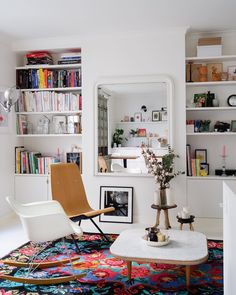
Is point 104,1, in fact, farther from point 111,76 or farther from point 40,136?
point 40,136

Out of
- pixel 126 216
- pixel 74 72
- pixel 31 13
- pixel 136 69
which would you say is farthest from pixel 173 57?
pixel 126 216

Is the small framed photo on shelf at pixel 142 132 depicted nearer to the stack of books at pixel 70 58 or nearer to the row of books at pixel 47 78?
the row of books at pixel 47 78

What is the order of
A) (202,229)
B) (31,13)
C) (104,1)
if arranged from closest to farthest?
(104,1) < (31,13) < (202,229)

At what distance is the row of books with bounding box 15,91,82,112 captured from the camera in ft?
16.4

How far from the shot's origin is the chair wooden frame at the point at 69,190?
3969 millimetres

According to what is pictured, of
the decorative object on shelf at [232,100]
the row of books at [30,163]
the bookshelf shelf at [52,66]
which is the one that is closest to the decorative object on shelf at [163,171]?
the decorative object on shelf at [232,100]

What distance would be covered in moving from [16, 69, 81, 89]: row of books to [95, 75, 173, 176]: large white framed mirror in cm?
49

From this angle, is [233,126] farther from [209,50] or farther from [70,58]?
[70,58]

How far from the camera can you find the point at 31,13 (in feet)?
12.8

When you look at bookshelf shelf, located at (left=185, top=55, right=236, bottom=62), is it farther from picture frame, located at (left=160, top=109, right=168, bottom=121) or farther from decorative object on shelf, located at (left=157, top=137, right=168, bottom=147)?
decorative object on shelf, located at (left=157, top=137, right=168, bottom=147)

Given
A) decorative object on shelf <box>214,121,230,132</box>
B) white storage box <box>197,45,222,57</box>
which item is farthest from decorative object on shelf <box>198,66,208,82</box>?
decorative object on shelf <box>214,121,230,132</box>

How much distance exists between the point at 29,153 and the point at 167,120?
2.13m

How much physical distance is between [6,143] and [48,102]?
0.85 meters

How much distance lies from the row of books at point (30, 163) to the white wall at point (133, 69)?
2.29 ft
